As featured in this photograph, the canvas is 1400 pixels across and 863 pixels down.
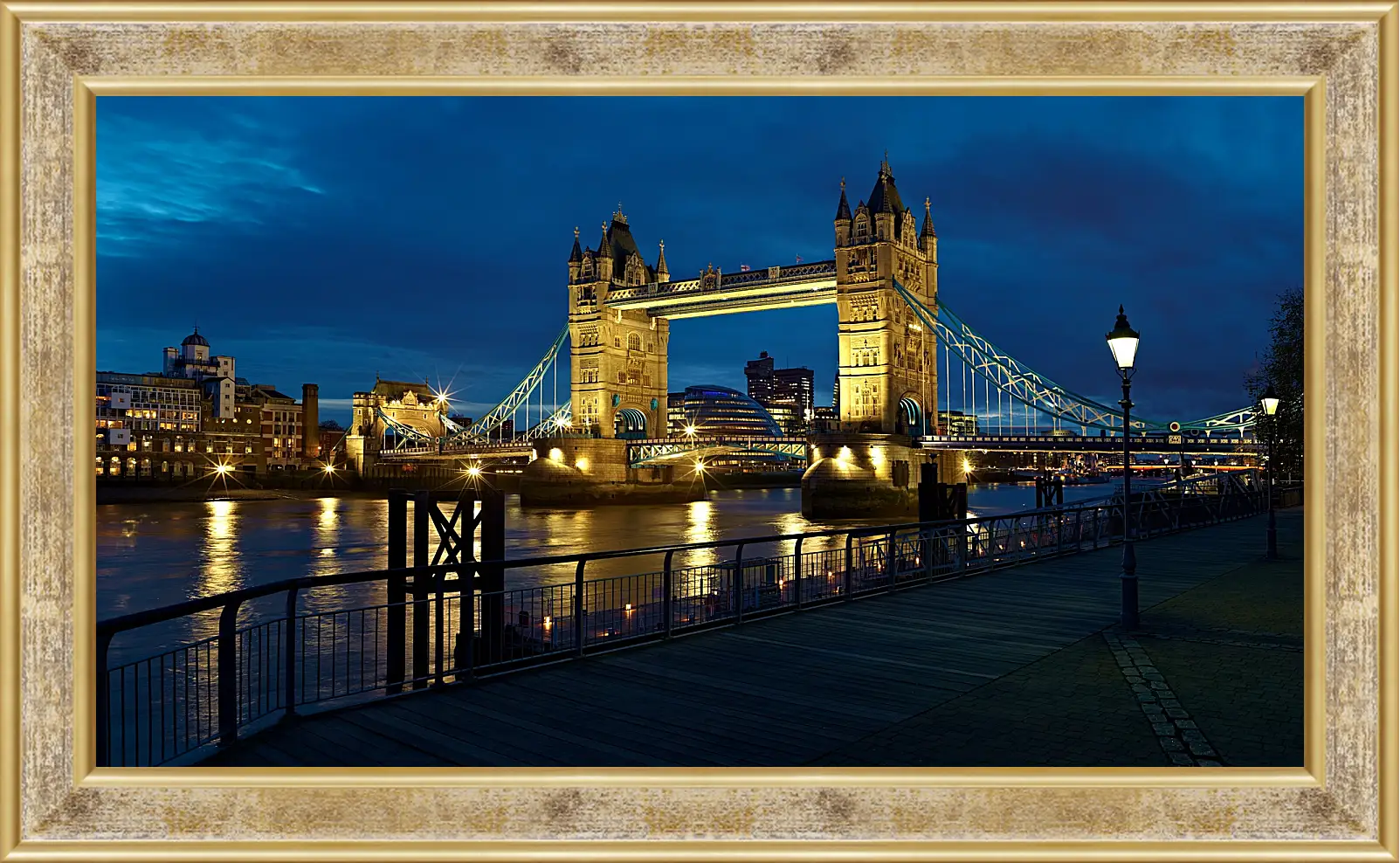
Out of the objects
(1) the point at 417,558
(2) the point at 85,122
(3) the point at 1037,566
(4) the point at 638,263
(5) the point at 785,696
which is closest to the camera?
(2) the point at 85,122

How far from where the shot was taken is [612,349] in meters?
94.2

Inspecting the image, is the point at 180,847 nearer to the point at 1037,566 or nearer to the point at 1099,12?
the point at 1099,12

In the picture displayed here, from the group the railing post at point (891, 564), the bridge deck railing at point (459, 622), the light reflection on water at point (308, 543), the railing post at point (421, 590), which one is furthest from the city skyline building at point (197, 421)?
the railing post at point (891, 564)

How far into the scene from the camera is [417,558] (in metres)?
10.8

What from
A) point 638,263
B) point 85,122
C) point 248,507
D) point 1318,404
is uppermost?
point 638,263

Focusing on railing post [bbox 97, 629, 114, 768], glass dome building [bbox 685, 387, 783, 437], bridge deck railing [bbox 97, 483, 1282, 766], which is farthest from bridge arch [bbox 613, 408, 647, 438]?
railing post [bbox 97, 629, 114, 768]

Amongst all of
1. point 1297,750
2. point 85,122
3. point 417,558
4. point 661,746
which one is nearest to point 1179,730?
point 1297,750

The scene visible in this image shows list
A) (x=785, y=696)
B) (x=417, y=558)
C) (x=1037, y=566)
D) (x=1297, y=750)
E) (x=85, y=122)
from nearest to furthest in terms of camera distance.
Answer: (x=85, y=122), (x=1297, y=750), (x=785, y=696), (x=417, y=558), (x=1037, y=566)

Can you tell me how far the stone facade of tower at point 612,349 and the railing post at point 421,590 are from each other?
262 ft

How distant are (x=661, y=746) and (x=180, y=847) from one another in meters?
2.62

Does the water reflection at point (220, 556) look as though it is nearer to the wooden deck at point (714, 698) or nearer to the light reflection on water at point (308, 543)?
the light reflection on water at point (308, 543)

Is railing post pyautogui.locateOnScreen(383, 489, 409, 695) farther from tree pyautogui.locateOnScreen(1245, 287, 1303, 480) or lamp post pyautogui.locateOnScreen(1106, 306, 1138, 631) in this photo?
tree pyautogui.locateOnScreen(1245, 287, 1303, 480)

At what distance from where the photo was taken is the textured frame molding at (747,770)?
443cm

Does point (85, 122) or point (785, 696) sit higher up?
point (85, 122)
